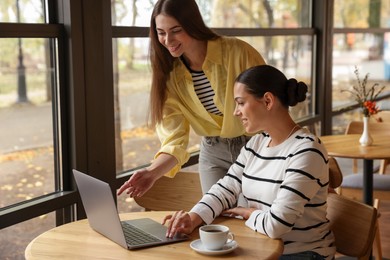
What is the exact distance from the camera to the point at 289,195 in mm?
1988

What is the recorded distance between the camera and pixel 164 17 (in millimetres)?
2471

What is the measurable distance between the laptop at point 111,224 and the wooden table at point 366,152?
180 cm

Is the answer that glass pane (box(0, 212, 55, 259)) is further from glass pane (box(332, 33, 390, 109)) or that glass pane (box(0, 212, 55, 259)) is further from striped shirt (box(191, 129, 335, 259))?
glass pane (box(332, 33, 390, 109))

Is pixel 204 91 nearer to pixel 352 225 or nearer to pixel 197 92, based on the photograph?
pixel 197 92

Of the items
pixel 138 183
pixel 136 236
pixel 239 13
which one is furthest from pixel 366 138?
pixel 136 236

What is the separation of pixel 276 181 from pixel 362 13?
532 centimetres

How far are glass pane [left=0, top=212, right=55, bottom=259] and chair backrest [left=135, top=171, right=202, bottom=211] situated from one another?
0.62 m

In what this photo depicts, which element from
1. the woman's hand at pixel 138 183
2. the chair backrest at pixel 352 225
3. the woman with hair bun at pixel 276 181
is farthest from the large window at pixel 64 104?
the chair backrest at pixel 352 225

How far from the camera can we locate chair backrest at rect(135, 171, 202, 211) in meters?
2.66

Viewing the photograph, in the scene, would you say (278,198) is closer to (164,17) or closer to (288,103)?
(288,103)

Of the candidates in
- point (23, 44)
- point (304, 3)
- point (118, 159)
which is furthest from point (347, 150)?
point (304, 3)

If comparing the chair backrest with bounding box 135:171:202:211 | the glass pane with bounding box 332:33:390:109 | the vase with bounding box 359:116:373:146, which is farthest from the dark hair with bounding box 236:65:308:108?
the glass pane with bounding box 332:33:390:109

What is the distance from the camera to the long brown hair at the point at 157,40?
2.47 m

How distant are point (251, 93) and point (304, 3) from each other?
375 cm
